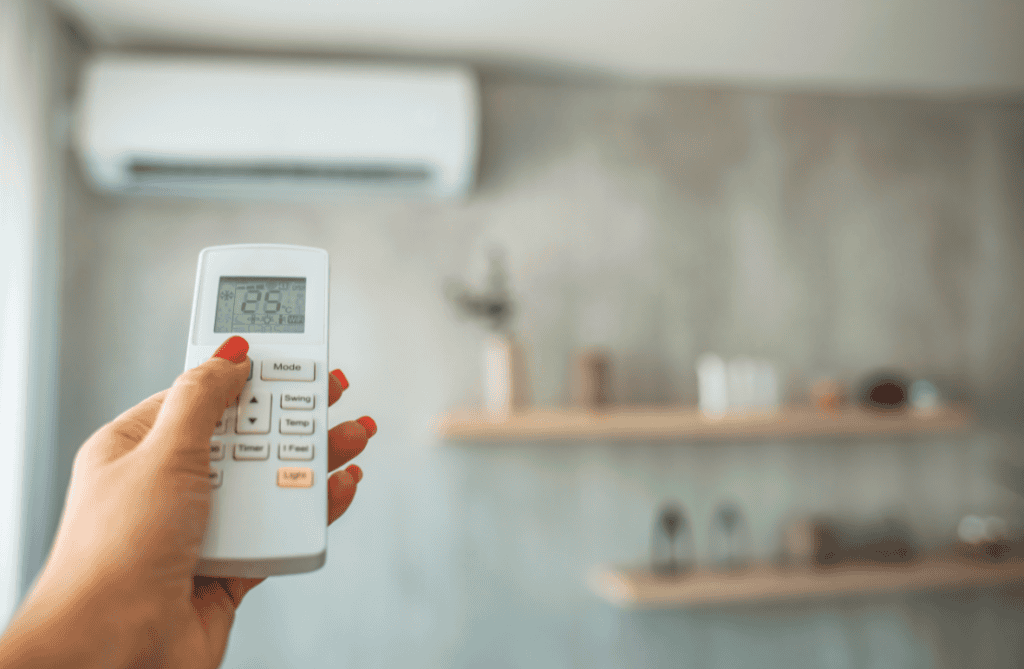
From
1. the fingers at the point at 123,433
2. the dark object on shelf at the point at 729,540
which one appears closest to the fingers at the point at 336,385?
the fingers at the point at 123,433

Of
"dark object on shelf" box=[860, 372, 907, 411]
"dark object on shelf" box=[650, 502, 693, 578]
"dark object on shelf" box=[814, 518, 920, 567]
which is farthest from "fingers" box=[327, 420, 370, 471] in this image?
"dark object on shelf" box=[860, 372, 907, 411]

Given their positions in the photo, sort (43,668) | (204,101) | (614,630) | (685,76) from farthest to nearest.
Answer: (685,76) → (614,630) → (204,101) → (43,668)

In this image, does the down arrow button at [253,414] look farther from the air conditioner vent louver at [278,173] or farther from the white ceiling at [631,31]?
the white ceiling at [631,31]

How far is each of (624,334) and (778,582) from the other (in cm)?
80

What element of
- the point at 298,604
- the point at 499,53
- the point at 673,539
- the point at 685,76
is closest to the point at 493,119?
→ the point at 499,53

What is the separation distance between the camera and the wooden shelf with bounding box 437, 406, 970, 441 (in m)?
1.61

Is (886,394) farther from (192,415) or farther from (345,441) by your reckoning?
(192,415)

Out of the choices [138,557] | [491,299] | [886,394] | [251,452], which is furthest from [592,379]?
[138,557]

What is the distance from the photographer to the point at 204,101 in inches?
61.2

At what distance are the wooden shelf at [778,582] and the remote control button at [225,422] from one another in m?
1.29

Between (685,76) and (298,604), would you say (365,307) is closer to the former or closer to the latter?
(298,604)

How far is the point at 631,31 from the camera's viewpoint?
1.69m

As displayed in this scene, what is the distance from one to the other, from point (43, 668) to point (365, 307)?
1.38 metres

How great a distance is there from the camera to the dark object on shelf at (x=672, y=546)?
71.4 inches
